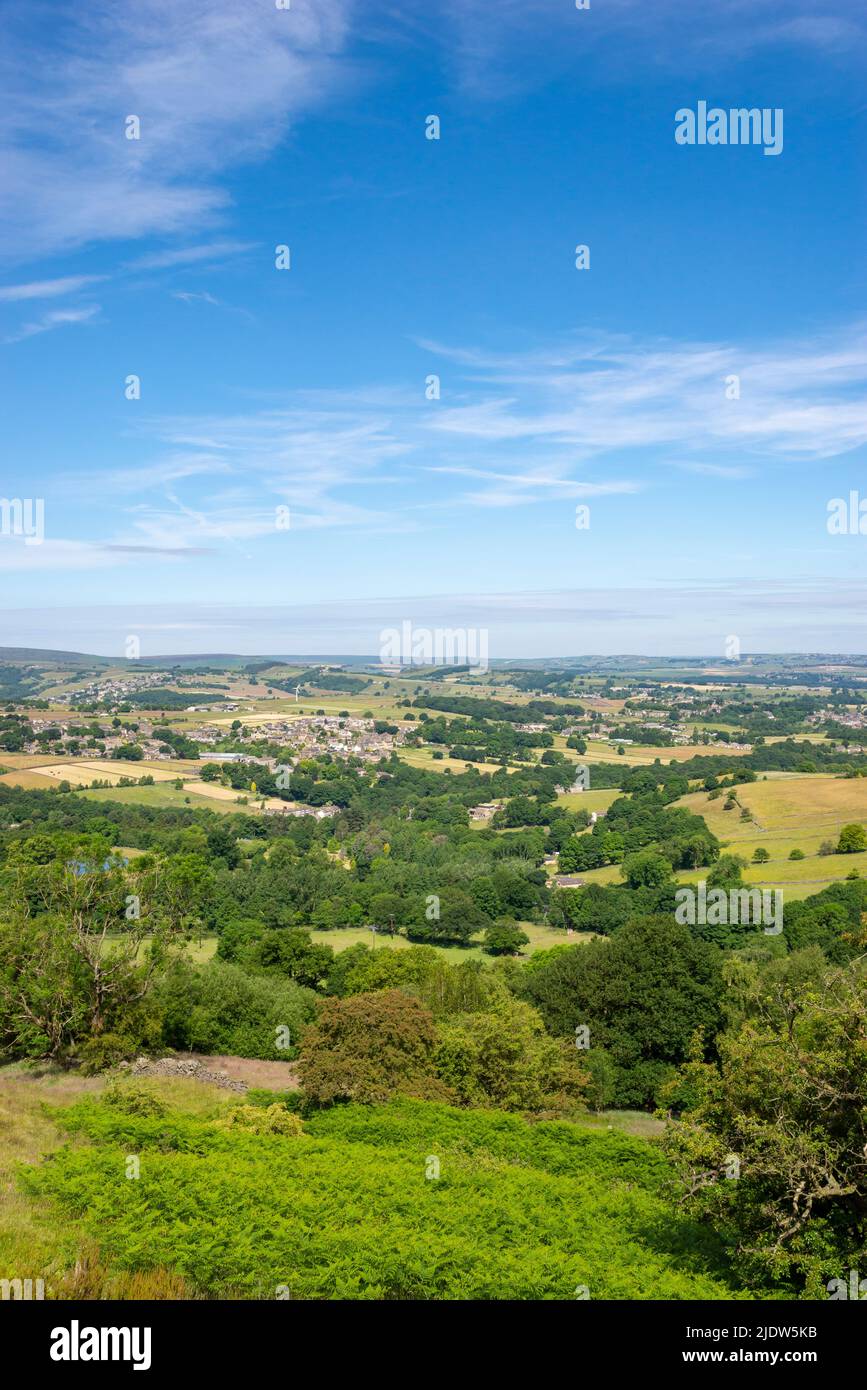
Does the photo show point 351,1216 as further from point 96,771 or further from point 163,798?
point 96,771

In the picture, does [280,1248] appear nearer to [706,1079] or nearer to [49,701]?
[706,1079]

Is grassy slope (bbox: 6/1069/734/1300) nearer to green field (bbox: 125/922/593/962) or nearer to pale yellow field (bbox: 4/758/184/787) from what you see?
green field (bbox: 125/922/593/962)

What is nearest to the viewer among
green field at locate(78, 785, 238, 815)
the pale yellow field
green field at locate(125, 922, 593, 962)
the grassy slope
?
the grassy slope

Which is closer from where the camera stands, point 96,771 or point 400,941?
point 400,941

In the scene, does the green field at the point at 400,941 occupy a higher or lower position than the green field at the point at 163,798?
lower

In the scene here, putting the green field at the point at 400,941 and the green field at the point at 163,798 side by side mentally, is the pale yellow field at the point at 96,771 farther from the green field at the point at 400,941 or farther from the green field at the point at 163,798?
the green field at the point at 400,941

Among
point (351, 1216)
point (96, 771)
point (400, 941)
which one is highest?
point (351, 1216)

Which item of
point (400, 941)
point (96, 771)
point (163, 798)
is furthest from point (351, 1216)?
point (96, 771)

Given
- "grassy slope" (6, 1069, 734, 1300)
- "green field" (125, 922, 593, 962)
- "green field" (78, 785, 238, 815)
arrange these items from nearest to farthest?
"grassy slope" (6, 1069, 734, 1300), "green field" (125, 922, 593, 962), "green field" (78, 785, 238, 815)

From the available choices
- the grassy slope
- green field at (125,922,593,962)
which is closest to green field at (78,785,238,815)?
green field at (125,922,593,962)

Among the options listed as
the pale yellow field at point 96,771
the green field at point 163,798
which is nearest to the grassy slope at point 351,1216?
the green field at point 163,798

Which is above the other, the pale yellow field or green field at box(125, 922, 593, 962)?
the pale yellow field

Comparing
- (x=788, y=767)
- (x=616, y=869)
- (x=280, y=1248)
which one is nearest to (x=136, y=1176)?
(x=280, y=1248)
